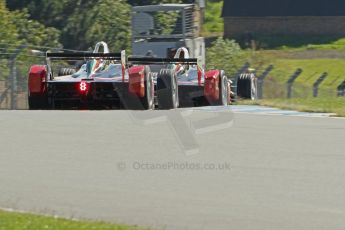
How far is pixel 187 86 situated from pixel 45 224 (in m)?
13.5

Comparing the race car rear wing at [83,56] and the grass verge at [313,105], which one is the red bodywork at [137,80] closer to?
the race car rear wing at [83,56]

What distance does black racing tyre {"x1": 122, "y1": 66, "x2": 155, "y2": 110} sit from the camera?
21.7 metres

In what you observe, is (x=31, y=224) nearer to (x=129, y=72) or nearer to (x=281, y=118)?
(x=281, y=118)

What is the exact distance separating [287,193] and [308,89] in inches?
985

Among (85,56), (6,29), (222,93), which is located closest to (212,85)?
(222,93)

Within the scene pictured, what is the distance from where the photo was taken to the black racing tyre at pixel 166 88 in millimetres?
22016

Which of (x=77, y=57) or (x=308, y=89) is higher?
(x=77, y=57)

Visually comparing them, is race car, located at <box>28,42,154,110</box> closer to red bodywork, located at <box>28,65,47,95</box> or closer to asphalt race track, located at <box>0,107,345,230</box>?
red bodywork, located at <box>28,65,47,95</box>

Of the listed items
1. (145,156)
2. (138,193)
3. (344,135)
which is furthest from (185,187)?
(344,135)

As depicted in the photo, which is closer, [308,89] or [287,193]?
[287,193]

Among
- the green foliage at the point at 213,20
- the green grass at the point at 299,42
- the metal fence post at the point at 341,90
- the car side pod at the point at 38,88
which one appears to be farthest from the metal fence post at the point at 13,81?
the green foliage at the point at 213,20

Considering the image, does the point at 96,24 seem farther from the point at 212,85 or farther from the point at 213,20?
the point at 213,20

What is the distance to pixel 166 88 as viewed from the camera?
868 inches

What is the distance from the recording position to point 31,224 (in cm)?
987
